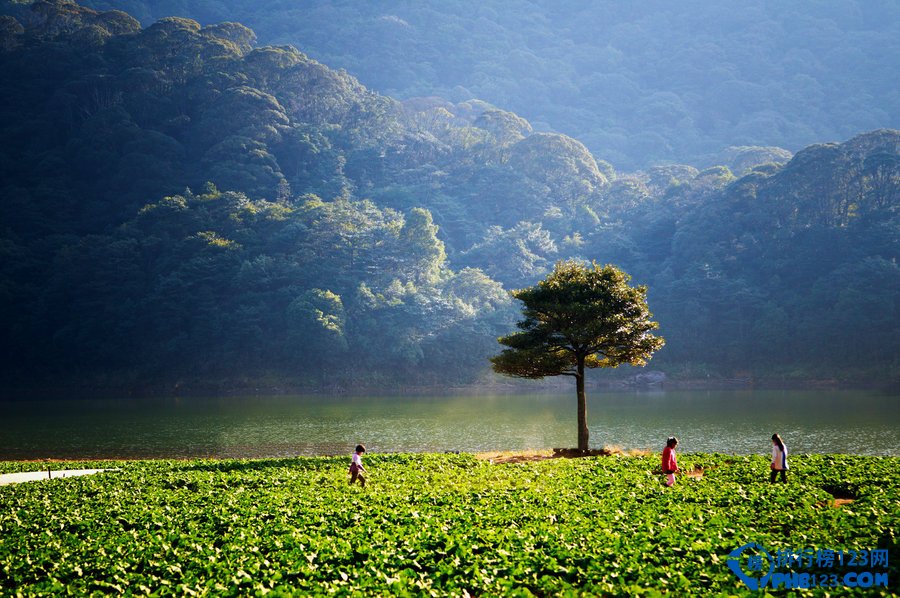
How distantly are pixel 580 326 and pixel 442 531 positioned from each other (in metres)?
22.1

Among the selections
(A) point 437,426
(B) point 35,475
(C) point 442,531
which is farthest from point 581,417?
(B) point 35,475

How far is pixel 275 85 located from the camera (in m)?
177

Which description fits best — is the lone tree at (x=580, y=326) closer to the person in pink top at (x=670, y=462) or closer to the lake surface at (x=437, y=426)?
the lake surface at (x=437, y=426)

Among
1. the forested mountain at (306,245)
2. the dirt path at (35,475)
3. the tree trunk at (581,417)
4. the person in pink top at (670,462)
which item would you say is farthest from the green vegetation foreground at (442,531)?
the forested mountain at (306,245)

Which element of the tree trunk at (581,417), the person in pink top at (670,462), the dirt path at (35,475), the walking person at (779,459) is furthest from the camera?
the tree trunk at (581,417)

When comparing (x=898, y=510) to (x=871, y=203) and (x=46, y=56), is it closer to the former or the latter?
(x=871, y=203)

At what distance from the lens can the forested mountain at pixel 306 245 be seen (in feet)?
324

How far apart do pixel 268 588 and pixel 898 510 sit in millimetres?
13353

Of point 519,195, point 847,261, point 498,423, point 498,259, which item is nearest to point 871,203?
point 847,261

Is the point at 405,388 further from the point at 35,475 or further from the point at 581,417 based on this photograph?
the point at 35,475

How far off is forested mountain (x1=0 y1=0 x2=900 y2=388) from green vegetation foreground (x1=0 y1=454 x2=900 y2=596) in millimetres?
82538

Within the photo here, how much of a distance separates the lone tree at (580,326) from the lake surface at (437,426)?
815cm

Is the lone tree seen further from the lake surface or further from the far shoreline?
the far shoreline

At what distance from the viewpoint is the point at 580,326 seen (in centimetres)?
3350
